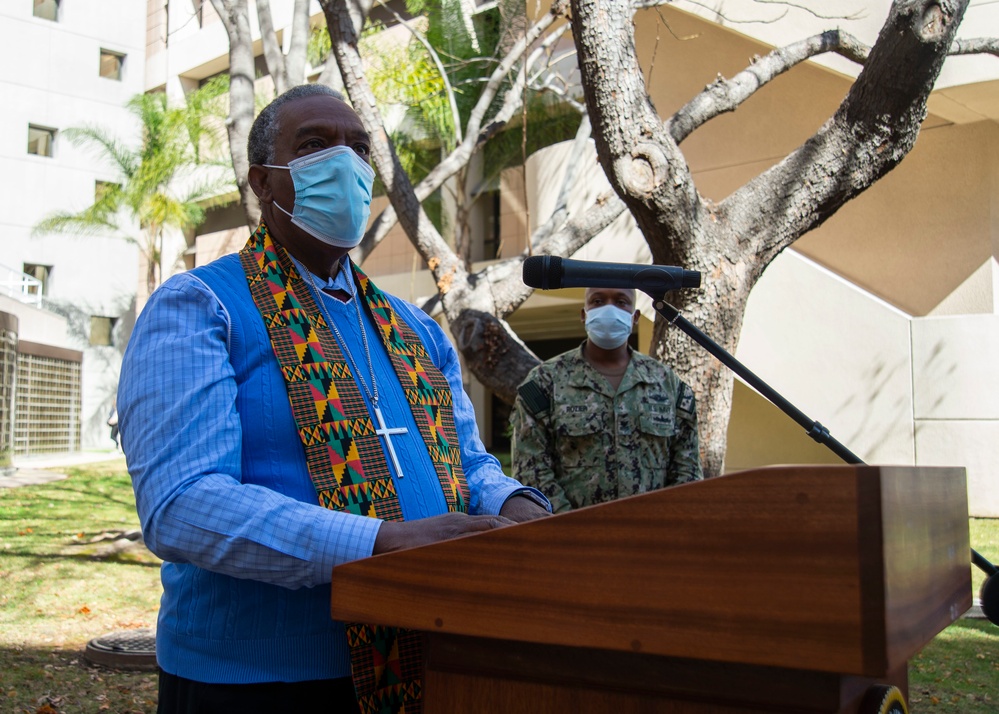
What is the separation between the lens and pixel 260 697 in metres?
1.67

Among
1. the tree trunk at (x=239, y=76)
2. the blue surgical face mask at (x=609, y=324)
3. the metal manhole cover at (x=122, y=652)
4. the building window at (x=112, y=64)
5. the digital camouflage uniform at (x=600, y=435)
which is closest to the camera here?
the digital camouflage uniform at (x=600, y=435)

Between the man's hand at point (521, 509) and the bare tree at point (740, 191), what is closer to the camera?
the man's hand at point (521, 509)

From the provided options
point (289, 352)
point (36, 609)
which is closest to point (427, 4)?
point (36, 609)

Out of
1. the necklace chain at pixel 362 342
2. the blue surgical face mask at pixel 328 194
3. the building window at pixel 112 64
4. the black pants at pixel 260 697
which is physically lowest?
the black pants at pixel 260 697

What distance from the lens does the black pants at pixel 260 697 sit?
5.45 feet

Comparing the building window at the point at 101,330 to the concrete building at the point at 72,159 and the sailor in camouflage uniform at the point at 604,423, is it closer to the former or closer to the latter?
the concrete building at the point at 72,159

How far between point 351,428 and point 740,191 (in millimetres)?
4458

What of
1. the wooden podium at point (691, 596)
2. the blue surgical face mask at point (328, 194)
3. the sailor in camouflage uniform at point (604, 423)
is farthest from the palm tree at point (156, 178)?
the wooden podium at point (691, 596)

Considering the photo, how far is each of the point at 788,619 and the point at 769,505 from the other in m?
0.12

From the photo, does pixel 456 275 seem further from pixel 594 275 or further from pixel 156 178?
pixel 156 178

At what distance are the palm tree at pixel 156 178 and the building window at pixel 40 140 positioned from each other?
1.21 m

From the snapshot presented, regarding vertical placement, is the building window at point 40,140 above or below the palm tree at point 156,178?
above

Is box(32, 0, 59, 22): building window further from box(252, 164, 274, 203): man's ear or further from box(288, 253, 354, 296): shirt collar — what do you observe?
box(288, 253, 354, 296): shirt collar

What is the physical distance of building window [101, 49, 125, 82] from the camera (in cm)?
3077
